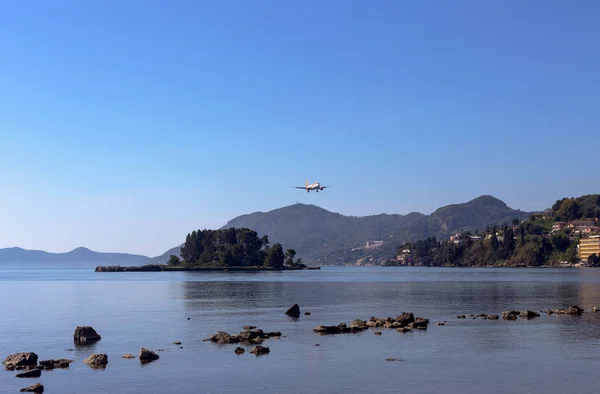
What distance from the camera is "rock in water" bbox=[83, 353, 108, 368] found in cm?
5040

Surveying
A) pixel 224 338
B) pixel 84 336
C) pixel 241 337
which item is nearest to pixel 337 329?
pixel 241 337

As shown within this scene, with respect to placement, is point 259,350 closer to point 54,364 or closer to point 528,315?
point 54,364

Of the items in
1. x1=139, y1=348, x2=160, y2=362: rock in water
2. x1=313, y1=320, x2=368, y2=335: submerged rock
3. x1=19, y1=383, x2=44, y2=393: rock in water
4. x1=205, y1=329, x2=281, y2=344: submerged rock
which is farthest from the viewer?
x1=313, y1=320, x2=368, y2=335: submerged rock

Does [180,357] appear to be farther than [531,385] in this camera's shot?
Yes

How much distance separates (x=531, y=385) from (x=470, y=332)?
25554mm

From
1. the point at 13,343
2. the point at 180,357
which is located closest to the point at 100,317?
the point at 13,343

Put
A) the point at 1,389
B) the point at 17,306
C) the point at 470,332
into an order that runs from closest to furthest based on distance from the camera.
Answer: the point at 1,389 < the point at 470,332 < the point at 17,306

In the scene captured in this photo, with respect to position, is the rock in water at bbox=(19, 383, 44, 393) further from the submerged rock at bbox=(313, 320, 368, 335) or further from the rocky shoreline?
the submerged rock at bbox=(313, 320, 368, 335)

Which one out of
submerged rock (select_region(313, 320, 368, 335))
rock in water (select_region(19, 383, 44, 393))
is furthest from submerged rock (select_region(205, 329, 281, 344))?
rock in water (select_region(19, 383, 44, 393))

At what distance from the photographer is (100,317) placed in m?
89.8

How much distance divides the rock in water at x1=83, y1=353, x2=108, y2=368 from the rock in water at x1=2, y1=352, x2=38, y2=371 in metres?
3.77

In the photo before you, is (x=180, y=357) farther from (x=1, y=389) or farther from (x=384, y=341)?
(x=384, y=341)

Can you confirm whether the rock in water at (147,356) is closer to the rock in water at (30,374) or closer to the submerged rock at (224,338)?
the rock in water at (30,374)

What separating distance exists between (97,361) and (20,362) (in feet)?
17.7
